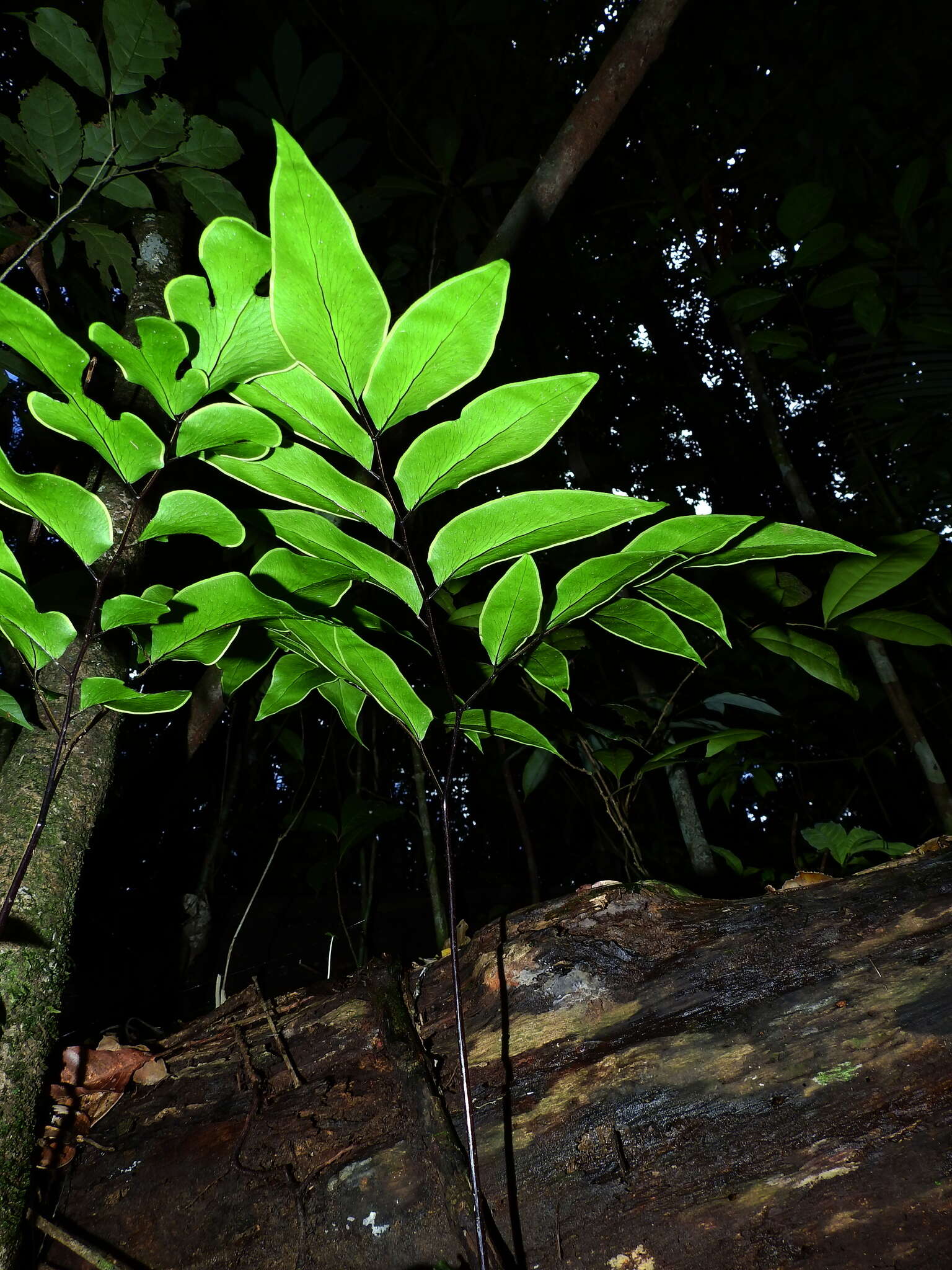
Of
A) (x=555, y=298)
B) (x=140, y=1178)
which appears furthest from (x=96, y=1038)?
(x=555, y=298)

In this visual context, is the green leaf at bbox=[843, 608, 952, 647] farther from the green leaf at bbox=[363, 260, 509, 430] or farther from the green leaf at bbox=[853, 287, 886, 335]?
the green leaf at bbox=[853, 287, 886, 335]

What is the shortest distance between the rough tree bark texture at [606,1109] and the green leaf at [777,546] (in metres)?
0.45

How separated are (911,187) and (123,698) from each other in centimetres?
246

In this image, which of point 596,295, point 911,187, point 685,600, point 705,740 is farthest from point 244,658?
point 596,295

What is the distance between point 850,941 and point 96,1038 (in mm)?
1027

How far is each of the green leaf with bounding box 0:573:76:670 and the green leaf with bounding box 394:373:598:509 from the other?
0.36m

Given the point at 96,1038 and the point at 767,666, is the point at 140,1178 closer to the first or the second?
the point at 96,1038

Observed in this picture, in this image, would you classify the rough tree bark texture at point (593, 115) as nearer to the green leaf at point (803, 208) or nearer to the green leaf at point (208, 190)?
the green leaf at point (208, 190)

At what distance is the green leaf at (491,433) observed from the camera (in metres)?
0.55

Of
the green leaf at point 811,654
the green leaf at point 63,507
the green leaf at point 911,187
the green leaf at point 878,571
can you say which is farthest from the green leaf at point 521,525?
the green leaf at point 911,187

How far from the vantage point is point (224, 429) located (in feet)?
2.03

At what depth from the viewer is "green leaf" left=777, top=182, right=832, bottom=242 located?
188 centimetres

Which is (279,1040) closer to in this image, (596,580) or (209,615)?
(209,615)

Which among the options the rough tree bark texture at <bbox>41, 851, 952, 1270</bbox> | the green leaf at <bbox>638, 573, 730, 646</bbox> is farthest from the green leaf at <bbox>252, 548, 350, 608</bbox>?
the rough tree bark texture at <bbox>41, 851, 952, 1270</bbox>
